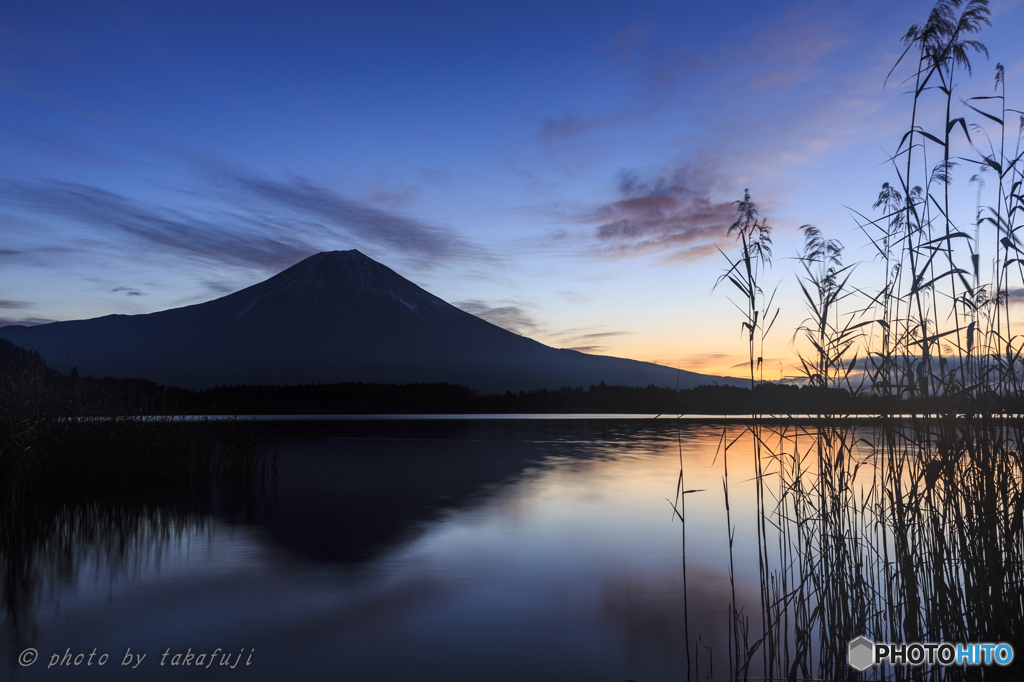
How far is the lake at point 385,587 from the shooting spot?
14.9 ft

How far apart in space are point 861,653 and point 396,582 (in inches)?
183

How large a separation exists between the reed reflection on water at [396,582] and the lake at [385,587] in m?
0.03

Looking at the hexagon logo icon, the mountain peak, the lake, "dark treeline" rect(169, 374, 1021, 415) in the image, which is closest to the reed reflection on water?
the lake

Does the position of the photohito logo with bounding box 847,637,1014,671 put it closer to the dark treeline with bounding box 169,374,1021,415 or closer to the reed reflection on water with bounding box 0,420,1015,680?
the reed reflection on water with bounding box 0,420,1015,680

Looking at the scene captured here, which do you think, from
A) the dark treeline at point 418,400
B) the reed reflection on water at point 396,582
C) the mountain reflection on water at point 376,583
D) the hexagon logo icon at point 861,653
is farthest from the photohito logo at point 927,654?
the dark treeline at point 418,400

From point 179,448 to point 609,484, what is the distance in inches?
391

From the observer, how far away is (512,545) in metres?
8.64

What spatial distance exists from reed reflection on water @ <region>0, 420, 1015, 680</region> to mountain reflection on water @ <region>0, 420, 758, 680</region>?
1.1 inches

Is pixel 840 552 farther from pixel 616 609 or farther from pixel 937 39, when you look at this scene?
pixel 937 39

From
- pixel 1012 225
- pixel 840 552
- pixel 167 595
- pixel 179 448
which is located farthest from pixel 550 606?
pixel 179 448

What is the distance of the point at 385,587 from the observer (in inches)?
256

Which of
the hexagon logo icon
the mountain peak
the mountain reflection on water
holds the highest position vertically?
the mountain peak

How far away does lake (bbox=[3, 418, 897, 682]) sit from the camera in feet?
14.9

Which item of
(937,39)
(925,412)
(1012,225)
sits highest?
(937,39)
